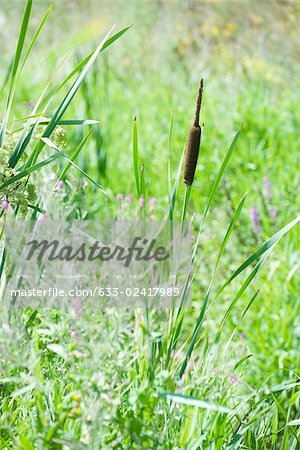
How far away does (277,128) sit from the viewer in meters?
4.11

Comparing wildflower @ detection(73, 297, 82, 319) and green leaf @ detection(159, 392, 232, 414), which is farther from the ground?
wildflower @ detection(73, 297, 82, 319)

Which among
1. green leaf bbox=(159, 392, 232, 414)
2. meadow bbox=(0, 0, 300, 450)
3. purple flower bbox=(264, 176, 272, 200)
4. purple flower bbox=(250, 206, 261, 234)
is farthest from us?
purple flower bbox=(264, 176, 272, 200)

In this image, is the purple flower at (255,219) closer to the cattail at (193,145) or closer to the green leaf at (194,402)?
the cattail at (193,145)

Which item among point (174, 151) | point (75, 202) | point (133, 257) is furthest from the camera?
point (174, 151)

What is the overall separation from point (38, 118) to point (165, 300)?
663mm

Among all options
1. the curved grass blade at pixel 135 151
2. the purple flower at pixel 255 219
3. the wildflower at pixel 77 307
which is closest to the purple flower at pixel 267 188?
the purple flower at pixel 255 219

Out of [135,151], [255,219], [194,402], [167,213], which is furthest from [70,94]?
[255,219]

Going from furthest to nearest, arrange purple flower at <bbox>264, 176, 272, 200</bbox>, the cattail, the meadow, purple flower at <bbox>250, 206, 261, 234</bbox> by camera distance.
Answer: purple flower at <bbox>264, 176, 272, 200</bbox> → purple flower at <bbox>250, 206, 261, 234</bbox> → the cattail → the meadow

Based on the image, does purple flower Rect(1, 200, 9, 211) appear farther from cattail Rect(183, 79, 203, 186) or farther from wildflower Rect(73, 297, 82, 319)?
cattail Rect(183, 79, 203, 186)

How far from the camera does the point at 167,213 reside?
3119mm

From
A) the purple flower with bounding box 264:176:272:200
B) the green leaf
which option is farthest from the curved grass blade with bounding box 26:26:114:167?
the purple flower with bounding box 264:176:272:200

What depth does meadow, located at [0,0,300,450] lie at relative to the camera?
1.56m

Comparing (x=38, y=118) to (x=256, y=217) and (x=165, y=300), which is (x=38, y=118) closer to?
(x=165, y=300)

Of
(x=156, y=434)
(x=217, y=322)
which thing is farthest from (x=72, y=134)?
(x=156, y=434)
